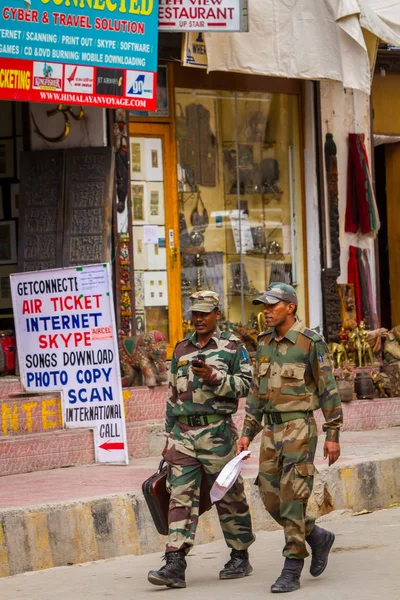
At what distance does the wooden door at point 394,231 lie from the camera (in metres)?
18.0

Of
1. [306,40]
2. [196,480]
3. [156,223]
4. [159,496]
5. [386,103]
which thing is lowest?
[159,496]

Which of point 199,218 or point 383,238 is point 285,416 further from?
point 383,238

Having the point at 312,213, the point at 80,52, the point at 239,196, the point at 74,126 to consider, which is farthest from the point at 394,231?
the point at 80,52

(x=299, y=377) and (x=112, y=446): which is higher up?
(x=299, y=377)

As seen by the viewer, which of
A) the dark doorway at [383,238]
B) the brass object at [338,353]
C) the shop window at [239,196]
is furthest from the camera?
the dark doorway at [383,238]

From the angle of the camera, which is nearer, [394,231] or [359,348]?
[359,348]

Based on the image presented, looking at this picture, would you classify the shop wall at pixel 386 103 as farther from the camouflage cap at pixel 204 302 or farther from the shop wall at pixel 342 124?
the camouflage cap at pixel 204 302

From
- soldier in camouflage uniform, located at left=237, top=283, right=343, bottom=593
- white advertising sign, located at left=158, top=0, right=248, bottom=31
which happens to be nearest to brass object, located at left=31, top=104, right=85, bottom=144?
white advertising sign, located at left=158, top=0, right=248, bottom=31

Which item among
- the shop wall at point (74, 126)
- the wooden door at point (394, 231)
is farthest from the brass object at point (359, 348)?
the shop wall at point (74, 126)

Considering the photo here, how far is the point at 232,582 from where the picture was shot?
782cm

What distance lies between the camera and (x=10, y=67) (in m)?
11.0

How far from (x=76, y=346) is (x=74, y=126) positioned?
2.81 m

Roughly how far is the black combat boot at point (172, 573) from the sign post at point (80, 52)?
4682mm

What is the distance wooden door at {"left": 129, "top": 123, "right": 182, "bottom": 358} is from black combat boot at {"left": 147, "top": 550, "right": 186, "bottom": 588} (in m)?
6.34
